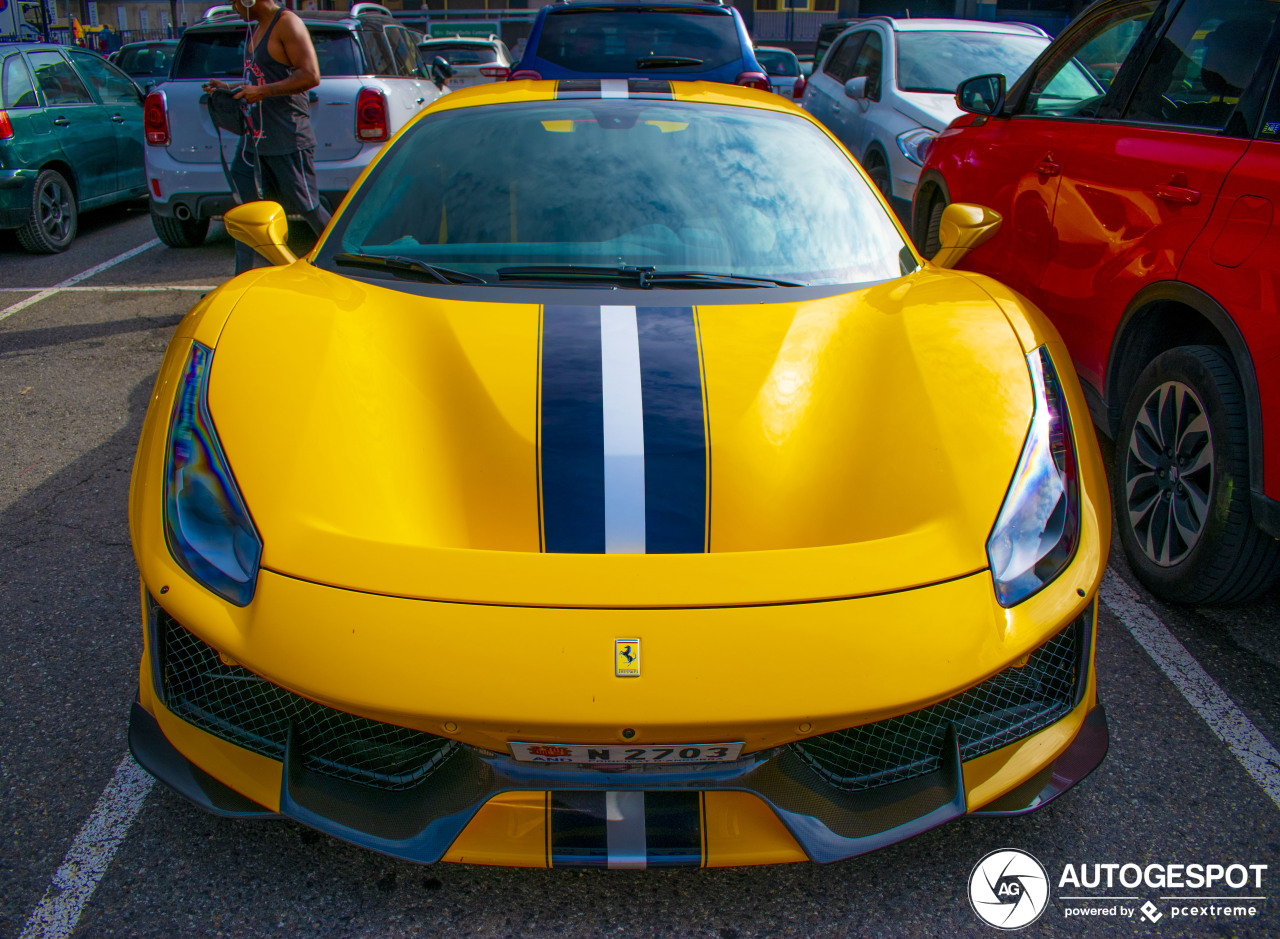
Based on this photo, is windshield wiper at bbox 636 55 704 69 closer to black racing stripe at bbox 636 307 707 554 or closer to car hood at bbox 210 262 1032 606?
car hood at bbox 210 262 1032 606

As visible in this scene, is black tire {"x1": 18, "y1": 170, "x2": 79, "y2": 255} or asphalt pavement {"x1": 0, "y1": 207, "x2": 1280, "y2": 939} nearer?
asphalt pavement {"x1": 0, "y1": 207, "x2": 1280, "y2": 939}

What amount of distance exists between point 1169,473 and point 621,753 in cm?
208

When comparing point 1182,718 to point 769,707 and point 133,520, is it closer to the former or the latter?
point 769,707

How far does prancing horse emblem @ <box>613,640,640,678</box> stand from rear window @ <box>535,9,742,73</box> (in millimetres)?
6160

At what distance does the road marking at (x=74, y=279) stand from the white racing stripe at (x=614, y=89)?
4.47 meters

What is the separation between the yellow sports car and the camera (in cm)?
155

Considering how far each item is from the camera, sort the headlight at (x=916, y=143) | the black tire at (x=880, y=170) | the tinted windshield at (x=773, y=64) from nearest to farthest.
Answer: the headlight at (x=916, y=143) < the black tire at (x=880, y=170) < the tinted windshield at (x=773, y=64)

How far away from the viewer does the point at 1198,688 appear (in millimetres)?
2494

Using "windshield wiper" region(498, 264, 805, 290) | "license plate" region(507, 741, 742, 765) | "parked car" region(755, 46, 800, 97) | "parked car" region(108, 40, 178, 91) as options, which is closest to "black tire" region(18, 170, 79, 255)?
"windshield wiper" region(498, 264, 805, 290)

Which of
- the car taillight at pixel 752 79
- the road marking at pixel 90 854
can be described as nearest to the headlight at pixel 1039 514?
the road marking at pixel 90 854

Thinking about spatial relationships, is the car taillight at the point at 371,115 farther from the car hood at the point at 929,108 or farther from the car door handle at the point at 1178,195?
the car door handle at the point at 1178,195

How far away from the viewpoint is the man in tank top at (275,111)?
16.8ft

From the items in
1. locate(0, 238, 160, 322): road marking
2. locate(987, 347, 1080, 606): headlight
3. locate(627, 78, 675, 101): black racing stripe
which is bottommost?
locate(0, 238, 160, 322): road marking

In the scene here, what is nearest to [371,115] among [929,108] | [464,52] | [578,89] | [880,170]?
[880,170]
